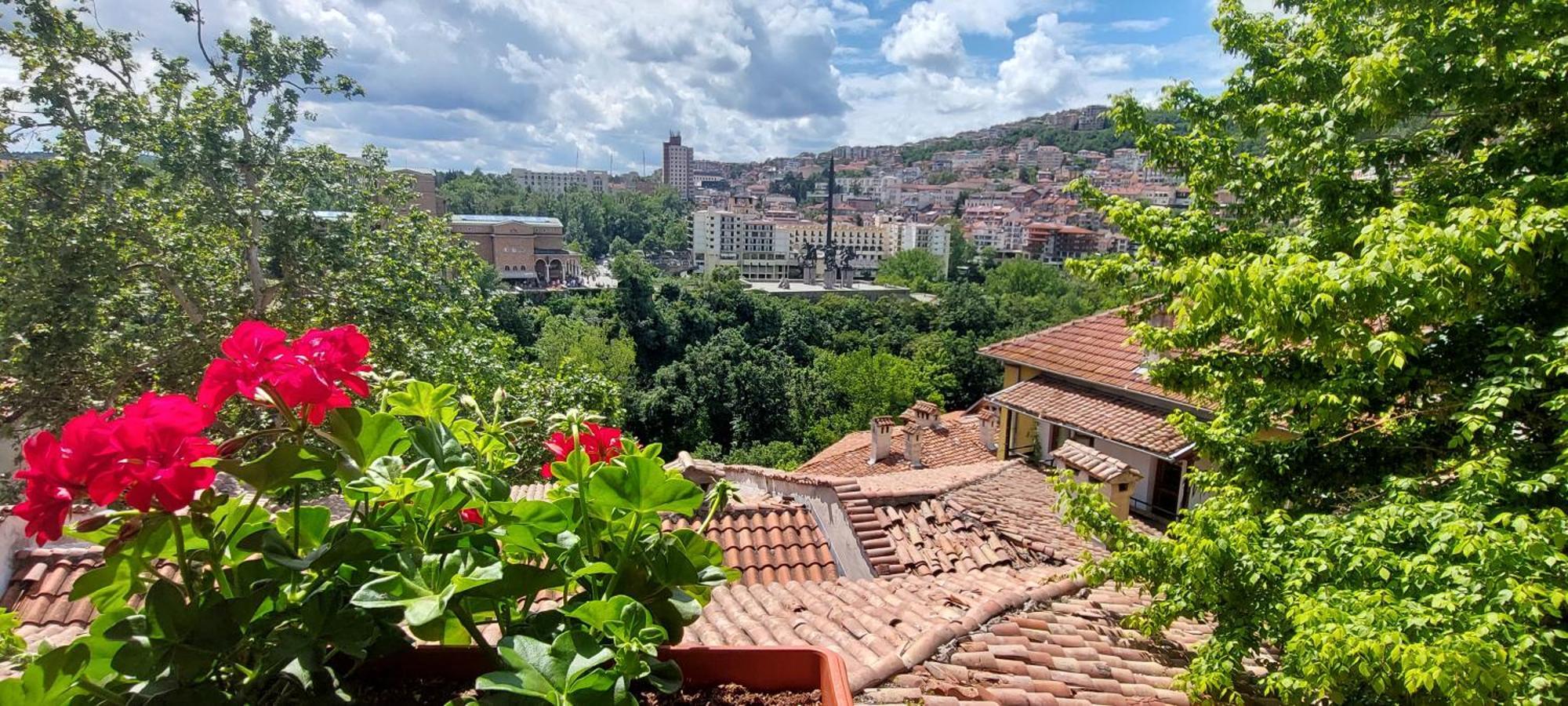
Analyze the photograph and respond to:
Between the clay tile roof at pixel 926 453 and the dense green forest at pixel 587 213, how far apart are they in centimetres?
8440

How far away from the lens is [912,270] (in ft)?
264

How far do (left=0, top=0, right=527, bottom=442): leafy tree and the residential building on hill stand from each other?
887 centimetres

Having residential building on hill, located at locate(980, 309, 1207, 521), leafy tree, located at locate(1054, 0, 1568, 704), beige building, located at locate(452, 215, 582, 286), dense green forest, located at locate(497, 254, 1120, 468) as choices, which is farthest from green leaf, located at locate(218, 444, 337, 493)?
beige building, located at locate(452, 215, 582, 286)

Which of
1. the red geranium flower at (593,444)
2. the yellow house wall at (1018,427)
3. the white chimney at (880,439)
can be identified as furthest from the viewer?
the white chimney at (880,439)

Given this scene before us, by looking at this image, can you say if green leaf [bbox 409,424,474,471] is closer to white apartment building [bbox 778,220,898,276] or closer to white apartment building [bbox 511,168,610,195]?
white apartment building [bbox 778,220,898,276]

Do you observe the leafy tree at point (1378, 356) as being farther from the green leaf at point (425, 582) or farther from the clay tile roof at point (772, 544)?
the green leaf at point (425, 582)

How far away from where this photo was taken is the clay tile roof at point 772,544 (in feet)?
20.9

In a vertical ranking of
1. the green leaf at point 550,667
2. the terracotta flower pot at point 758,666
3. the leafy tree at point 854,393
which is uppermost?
the green leaf at point 550,667

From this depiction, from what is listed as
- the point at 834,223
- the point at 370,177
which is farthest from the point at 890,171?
the point at 370,177

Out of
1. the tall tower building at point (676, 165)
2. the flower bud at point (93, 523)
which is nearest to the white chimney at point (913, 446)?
the flower bud at point (93, 523)

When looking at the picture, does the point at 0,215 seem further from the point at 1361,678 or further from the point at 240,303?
the point at 1361,678

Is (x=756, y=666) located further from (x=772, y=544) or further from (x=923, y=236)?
(x=923, y=236)

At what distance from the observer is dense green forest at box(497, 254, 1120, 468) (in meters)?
32.4

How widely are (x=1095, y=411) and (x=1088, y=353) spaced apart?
1654 mm
